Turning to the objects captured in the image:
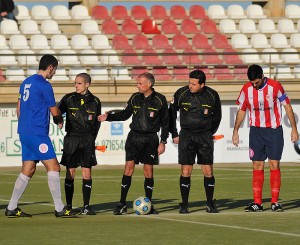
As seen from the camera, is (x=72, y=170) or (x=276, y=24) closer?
(x=72, y=170)

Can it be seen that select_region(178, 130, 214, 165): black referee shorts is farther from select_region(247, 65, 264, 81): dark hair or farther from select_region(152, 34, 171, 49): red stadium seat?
select_region(152, 34, 171, 49): red stadium seat

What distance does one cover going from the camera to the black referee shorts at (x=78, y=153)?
13.9m

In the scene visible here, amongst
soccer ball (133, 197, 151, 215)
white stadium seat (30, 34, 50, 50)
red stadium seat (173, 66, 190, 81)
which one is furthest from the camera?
white stadium seat (30, 34, 50, 50)

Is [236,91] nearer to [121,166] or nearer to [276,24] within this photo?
[121,166]

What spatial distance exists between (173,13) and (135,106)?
22466 mm

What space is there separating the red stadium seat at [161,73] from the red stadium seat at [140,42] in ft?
6.57

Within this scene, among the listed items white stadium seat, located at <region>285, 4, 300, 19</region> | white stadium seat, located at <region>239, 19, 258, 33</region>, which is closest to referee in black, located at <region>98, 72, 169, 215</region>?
white stadium seat, located at <region>239, 19, 258, 33</region>

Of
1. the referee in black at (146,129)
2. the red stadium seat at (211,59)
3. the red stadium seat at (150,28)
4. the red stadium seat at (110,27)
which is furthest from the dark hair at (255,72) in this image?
the red stadium seat at (150,28)

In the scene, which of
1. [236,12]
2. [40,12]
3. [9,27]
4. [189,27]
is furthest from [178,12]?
[9,27]

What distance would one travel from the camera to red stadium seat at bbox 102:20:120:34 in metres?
33.8

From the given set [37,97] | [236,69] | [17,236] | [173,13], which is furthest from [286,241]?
[173,13]

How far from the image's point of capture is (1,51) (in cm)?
3111

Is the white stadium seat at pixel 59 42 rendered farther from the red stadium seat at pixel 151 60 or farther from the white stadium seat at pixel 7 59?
the red stadium seat at pixel 151 60

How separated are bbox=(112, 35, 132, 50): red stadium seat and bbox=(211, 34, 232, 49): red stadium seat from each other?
2.92 metres
